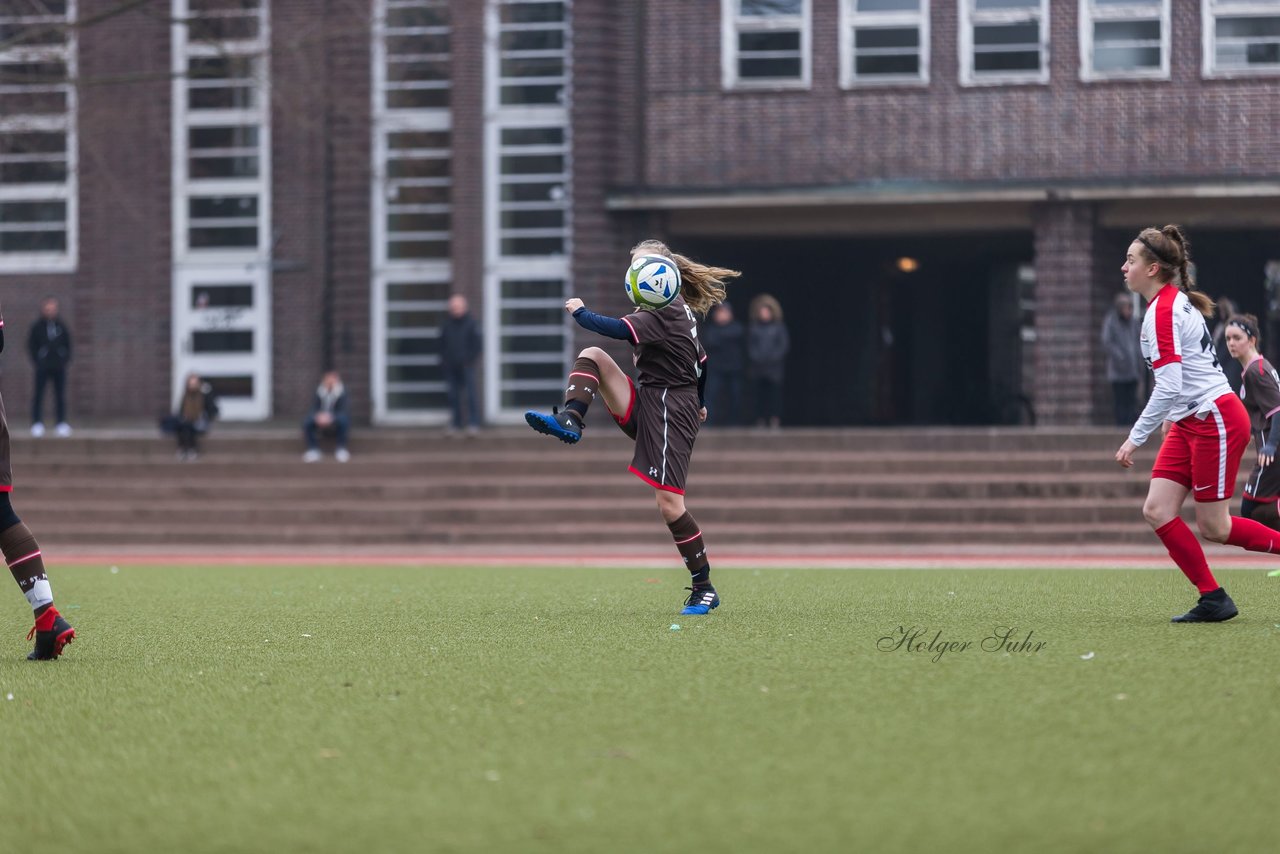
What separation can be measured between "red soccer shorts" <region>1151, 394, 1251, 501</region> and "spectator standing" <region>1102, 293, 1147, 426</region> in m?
13.9

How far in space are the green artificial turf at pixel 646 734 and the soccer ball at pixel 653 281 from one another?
1.68 metres

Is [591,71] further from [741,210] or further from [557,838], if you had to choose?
[557,838]

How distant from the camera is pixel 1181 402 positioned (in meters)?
9.07

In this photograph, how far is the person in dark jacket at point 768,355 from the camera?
2422 centimetres

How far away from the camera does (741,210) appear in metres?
26.4

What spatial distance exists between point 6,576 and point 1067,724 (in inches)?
441

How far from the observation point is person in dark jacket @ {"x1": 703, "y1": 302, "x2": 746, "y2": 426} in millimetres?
24250

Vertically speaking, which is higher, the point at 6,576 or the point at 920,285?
the point at 920,285

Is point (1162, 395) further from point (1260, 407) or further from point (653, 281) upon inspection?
point (1260, 407)

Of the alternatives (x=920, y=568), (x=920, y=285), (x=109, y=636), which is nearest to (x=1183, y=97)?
(x=920, y=285)

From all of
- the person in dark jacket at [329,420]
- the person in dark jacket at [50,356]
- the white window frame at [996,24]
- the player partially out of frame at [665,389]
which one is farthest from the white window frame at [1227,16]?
the player partially out of frame at [665,389]

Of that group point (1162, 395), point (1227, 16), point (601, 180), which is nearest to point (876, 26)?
point (601, 180)

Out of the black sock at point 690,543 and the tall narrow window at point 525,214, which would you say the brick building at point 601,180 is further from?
the black sock at point 690,543

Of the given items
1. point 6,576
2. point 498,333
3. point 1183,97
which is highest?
point 1183,97
